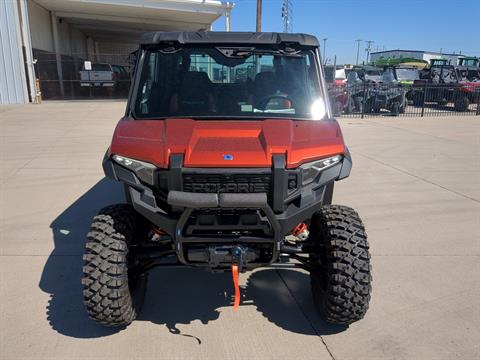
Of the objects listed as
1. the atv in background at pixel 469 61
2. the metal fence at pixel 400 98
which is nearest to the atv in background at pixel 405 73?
the metal fence at pixel 400 98

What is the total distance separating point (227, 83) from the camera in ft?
11.7

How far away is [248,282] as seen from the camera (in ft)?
12.3

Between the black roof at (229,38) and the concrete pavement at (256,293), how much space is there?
2.02m

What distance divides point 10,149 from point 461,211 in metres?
8.76

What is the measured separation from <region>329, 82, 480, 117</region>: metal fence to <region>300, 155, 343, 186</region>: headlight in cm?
1315

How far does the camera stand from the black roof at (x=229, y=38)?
3363 millimetres

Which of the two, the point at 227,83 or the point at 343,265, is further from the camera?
the point at 227,83

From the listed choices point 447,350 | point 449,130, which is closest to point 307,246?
point 447,350

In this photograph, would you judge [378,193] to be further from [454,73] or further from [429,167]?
[454,73]

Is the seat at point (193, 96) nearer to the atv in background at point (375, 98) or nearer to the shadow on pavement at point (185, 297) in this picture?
the shadow on pavement at point (185, 297)

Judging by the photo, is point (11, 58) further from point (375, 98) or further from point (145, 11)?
point (375, 98)

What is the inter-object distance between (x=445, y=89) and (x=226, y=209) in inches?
748

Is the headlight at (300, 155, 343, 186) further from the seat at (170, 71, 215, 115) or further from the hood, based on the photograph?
the seat at (170, 71, 215, 115)

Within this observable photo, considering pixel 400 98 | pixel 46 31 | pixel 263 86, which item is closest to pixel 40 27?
pixel 46 31
